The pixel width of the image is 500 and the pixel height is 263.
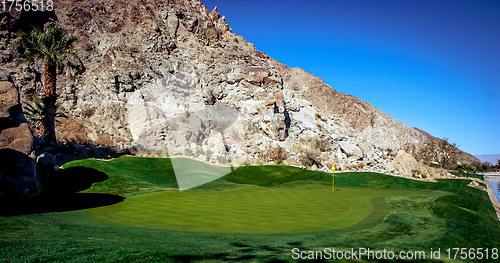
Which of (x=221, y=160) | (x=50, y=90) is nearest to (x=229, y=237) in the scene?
(x=50, y=90)

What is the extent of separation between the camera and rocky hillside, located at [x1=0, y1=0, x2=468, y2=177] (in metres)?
42.2

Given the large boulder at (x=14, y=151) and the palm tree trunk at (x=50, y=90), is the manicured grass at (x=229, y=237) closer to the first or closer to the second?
the large boulder at (x=14, y=151)

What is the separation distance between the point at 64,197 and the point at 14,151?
291cm

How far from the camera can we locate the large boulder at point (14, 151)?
11242mm

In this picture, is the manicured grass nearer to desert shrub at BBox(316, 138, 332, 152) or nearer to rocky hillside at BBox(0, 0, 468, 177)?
rocky hillside at BBox(0, 0, 468, 177)

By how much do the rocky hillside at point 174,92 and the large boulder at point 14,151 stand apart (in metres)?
25.9

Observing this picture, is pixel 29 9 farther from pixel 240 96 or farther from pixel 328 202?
pixel 328 202

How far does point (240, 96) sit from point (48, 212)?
46.8m

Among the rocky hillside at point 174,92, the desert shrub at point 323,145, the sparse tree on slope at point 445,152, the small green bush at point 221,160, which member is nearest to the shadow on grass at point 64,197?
the small green bush at point 221,160

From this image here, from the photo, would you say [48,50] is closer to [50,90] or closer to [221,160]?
[50,90]

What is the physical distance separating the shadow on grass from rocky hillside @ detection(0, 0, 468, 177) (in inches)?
835

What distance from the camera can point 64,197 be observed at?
41.6 ft

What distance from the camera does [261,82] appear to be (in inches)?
2217

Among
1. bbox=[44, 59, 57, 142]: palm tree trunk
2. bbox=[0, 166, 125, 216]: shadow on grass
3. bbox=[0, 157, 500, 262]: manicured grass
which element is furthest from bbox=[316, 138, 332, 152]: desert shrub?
bbox=[44, 59, 57, 142]: palm tree trunk
